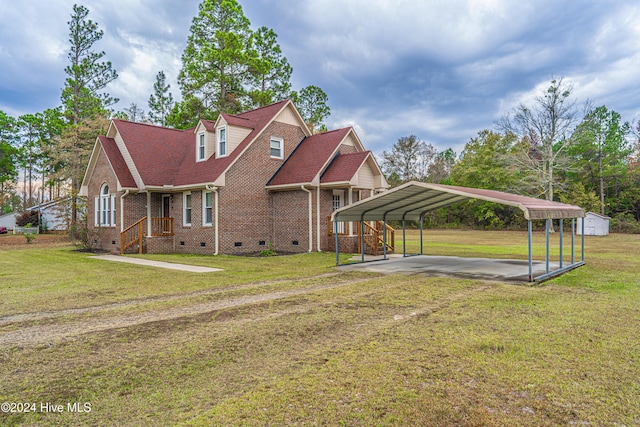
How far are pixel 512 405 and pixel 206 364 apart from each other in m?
3.21

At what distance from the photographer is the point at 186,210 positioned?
743 inches

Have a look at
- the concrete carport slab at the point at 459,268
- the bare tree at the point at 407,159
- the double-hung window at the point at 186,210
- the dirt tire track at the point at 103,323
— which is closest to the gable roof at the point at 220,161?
the double-hung window at the point at 186,210

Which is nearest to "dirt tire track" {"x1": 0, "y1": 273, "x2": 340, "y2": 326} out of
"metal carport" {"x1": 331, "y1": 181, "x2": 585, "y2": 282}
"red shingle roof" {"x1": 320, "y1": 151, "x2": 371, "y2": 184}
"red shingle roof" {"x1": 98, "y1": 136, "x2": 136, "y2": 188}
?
"metal carport" {"x1": 331, "y1": 181, "x2": 585, "y2": 282}

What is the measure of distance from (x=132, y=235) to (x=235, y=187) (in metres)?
5.74

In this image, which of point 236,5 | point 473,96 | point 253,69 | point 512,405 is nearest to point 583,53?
point 473,96

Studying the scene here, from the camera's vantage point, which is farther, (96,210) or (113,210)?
(96,210)

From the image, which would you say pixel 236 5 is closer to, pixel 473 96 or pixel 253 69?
pixel 253 69

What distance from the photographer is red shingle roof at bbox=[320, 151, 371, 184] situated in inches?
680

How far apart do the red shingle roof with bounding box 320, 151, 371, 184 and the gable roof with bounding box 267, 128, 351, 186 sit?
38cm

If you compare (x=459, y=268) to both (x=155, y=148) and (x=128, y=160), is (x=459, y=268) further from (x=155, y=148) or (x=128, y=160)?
(x=155, y=148)

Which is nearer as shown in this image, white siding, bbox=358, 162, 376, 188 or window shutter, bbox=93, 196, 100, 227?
white siding, bbox=358, 162, 376, 188

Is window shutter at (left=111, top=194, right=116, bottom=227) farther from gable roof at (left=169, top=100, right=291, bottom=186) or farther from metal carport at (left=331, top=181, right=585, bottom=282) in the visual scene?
metal carport at (left=331, top=181, right=585, bottom=282)

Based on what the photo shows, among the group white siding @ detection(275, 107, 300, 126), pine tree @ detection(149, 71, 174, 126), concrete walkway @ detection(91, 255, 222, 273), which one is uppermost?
pine tree @ detection(149, 71, 174, 126)

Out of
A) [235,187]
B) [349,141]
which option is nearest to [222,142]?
[235,187]
